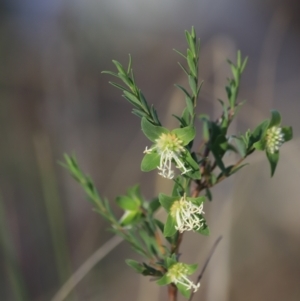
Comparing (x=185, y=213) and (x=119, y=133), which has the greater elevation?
(x=185, y=213)

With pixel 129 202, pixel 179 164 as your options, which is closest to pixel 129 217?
pixel 129 202

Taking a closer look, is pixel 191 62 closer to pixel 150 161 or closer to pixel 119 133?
pixel 150 161

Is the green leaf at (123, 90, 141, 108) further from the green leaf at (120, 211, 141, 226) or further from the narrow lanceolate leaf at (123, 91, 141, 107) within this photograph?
the green leaf at (120, 211, 141, 226)

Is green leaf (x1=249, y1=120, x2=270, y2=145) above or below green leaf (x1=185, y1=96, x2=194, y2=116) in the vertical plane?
below

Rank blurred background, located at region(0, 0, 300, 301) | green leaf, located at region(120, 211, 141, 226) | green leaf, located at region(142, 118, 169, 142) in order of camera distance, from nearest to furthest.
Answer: green leaf, located at region(142, 118, 169, 142)
green leaf, located at region(120, 211, 141, 226)
blurred background, located at region(0, 0, 300, 301)

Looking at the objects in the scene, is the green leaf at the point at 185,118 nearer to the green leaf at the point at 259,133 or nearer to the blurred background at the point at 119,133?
the green leaf at the point at 259,133

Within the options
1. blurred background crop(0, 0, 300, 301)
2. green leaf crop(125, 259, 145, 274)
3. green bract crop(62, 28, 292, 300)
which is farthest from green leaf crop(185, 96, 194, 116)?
blurred background crop(0, 0, 300, 301)

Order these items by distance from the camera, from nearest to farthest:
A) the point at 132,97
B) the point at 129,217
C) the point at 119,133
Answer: the point at 132,97, the point at 129,217, the point at 119,133
